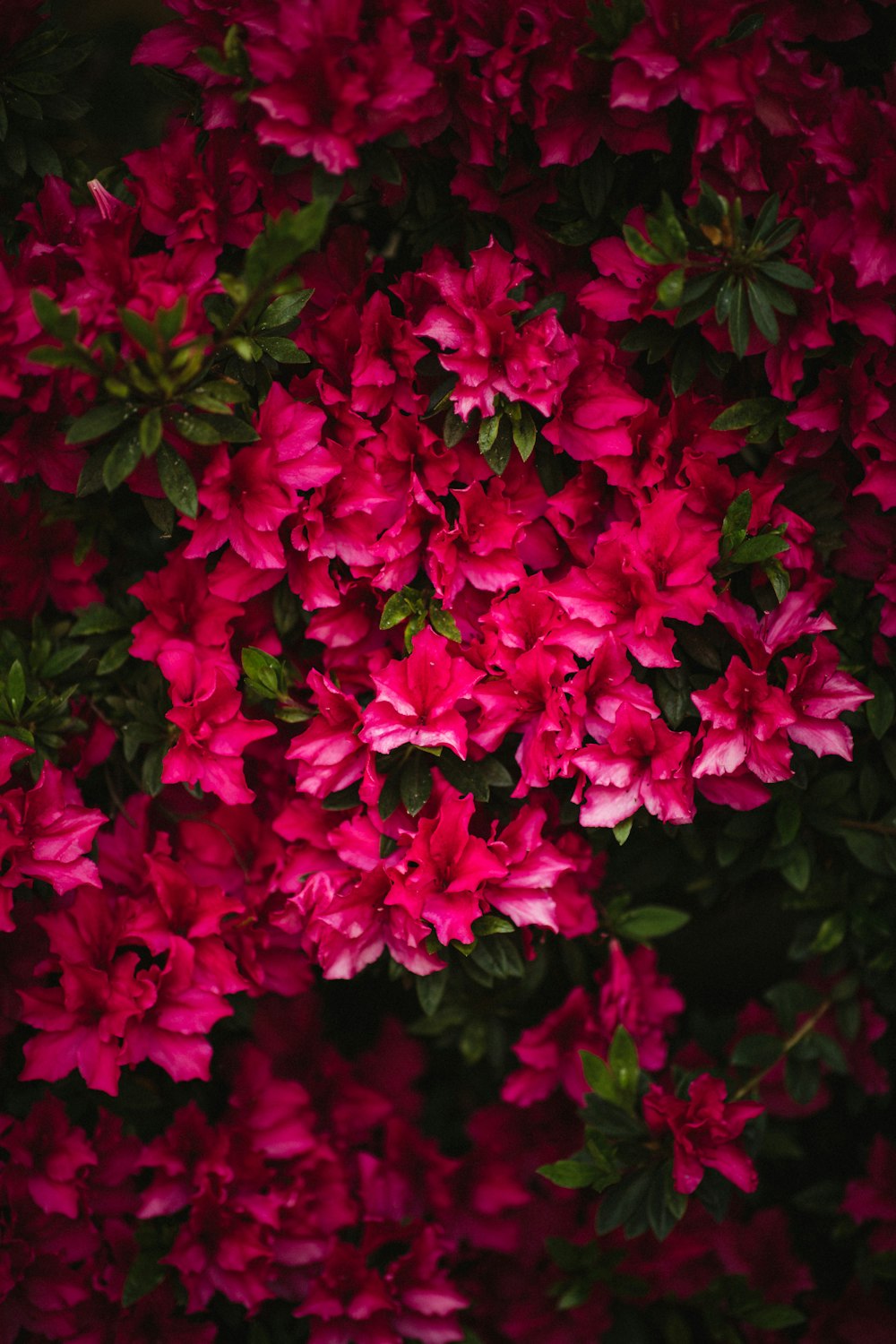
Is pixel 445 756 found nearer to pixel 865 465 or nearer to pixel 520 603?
pixel 520 603

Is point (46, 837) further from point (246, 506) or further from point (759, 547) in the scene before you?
point (759, 547)

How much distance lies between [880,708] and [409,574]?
603 millimetres

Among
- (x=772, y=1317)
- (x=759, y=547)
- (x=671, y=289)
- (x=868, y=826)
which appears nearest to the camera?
(x=671, y=289)

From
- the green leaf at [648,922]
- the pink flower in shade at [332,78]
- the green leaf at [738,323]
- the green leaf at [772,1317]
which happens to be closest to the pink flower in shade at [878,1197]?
the green leaf at [772,1317]

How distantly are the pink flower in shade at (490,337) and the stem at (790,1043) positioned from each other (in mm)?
958

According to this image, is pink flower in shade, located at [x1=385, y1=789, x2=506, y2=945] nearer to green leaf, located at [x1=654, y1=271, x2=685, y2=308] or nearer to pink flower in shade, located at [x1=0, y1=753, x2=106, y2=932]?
pink flower in shade, located at [x1=0, y1=753, x2=106, y2=932]

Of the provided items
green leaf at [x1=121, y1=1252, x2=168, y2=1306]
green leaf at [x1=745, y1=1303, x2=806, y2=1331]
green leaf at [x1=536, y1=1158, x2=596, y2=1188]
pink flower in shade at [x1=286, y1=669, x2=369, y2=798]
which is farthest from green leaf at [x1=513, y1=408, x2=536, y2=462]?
green leaf at [x1=745, y1=1303, x2=806, y2=1331]

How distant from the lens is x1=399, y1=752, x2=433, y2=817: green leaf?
1.21 metres

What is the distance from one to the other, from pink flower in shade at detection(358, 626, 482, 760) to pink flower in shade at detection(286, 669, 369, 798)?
0.05 m

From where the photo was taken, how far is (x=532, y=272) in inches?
49.7

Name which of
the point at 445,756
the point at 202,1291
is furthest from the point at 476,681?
the point at 202,1291

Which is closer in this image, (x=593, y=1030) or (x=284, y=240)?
(x=284, y=240)

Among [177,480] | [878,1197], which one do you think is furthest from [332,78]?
[878,1197]

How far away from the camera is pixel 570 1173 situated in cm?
131
